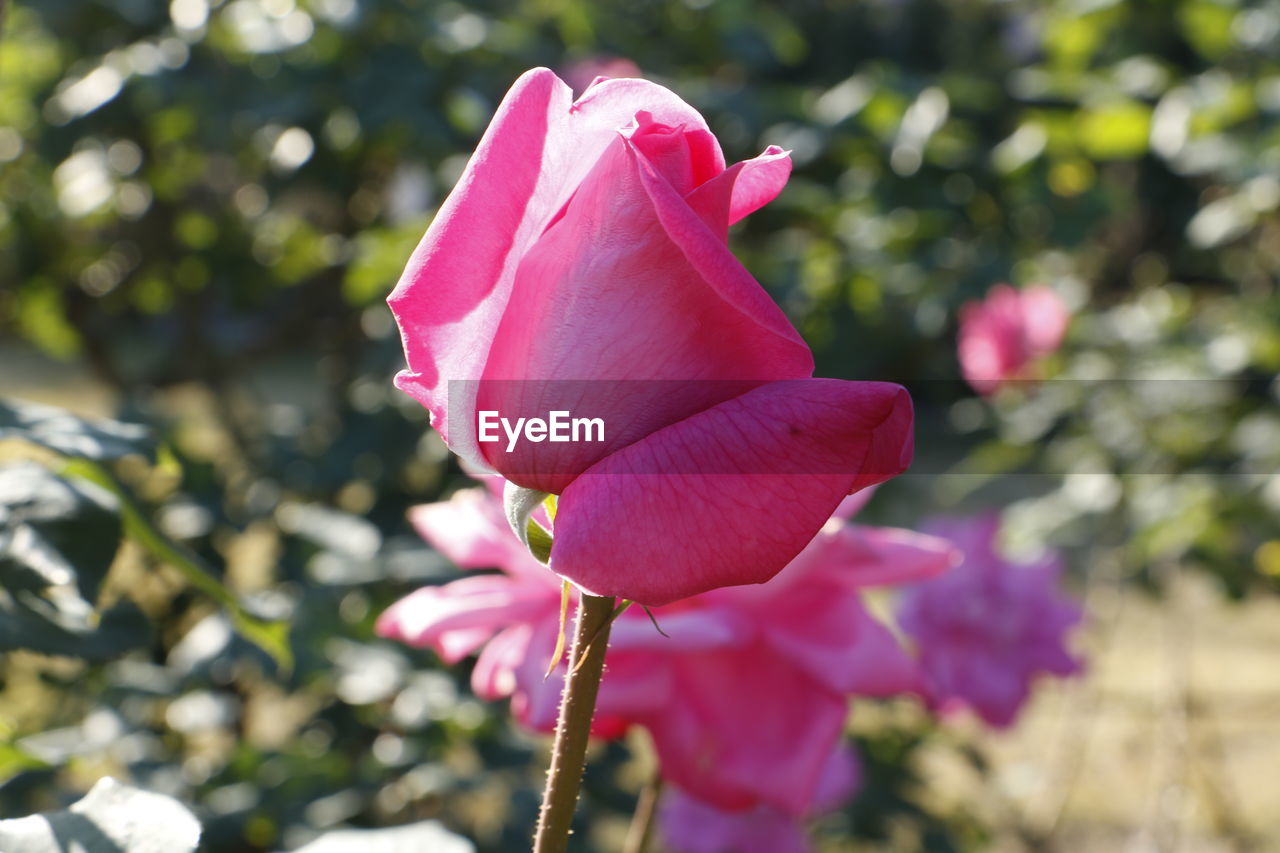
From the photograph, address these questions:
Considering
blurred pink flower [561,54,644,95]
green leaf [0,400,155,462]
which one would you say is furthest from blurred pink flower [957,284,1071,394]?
green leaf [0,400,155,462]

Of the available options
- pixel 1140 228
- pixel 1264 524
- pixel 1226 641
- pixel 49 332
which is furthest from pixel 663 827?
pixel 1140 228

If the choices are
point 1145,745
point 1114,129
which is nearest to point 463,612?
point 1114,129

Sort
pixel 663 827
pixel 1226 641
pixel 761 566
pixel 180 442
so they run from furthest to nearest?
pixel 1226 641
pixel 180 442
pixel 663 827
pixel 761 566

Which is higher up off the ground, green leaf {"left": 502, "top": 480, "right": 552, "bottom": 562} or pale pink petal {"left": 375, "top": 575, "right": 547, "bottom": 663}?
green leaf {"left": 502, "top": 480, "right": 552, "bottom": 562}

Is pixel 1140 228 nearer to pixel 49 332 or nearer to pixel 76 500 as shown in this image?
pixel 49 332

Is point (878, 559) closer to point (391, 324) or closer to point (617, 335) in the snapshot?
point (617, 335)

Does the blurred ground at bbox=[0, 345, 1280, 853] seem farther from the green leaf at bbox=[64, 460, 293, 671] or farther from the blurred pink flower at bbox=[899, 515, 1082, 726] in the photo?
the green leaf at bbox=[64, 460, 293, 671]
